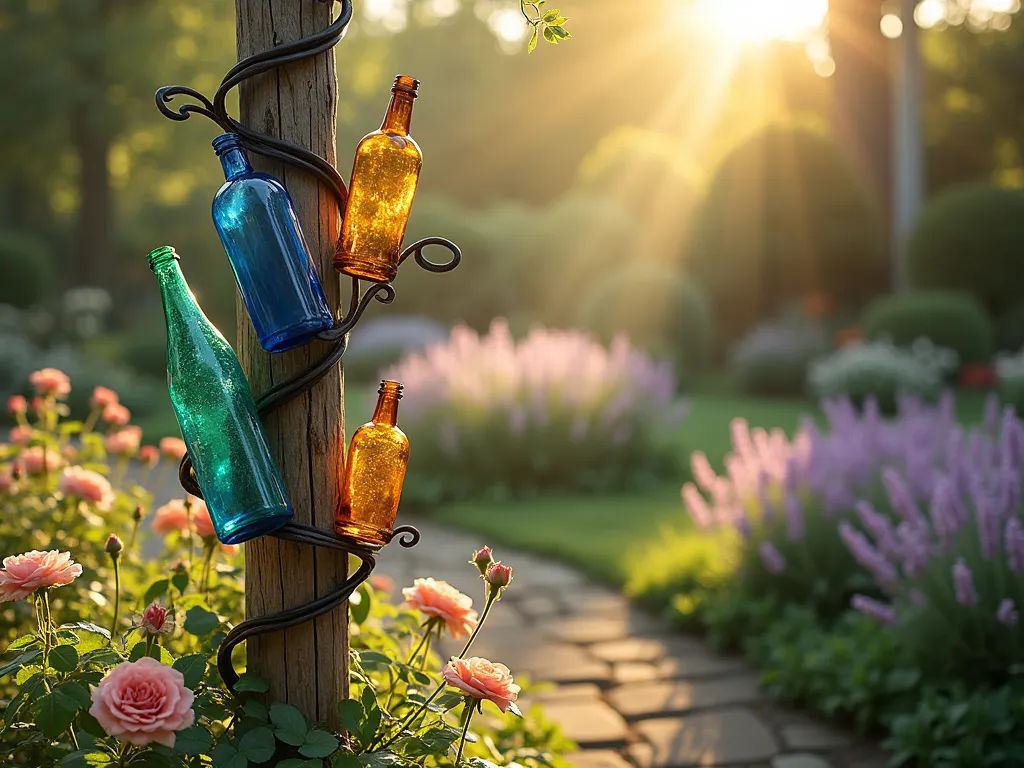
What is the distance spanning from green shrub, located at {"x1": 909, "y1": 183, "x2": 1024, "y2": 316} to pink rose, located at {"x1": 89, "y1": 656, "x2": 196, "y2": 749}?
1366cm

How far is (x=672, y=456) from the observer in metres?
7.88

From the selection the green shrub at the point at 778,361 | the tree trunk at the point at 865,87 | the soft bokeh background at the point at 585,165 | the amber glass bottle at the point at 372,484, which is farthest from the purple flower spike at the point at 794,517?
the tree trunk at the point at 865,87

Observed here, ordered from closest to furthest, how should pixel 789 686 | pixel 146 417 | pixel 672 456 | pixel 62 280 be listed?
pixel 789 686 → pixel 672 456 → pixel 146 417 → pixel 62 280

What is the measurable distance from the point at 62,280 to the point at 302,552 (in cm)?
3146

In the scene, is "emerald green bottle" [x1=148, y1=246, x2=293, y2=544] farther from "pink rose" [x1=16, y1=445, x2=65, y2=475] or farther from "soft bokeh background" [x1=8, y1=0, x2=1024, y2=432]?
"soft bokeh background" [x1=8, y1=0, x2=1024, y2=432]

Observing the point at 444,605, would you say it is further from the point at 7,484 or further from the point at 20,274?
the point at 20,274

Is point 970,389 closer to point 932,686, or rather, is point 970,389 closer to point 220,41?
point 932,686

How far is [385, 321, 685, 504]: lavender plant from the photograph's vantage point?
23.5 feet

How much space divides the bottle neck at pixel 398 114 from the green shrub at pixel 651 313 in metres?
12.1

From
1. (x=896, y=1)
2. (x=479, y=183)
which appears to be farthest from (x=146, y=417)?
(x=479, y=183)

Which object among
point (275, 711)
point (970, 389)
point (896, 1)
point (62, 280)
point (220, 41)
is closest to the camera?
point (275, 711)

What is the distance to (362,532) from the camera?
165cm

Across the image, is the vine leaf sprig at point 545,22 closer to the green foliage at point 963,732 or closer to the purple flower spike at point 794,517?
the green foliage at point 963,732

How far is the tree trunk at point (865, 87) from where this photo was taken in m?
15.3
